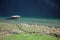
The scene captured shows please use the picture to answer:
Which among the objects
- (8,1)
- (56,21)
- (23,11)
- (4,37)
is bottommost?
(4,37)

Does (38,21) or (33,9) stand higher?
(33,9)

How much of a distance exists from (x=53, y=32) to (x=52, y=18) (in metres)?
0.36

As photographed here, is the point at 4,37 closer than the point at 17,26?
Yes

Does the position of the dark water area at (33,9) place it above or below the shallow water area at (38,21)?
above

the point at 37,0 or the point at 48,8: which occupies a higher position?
the point at 37,0

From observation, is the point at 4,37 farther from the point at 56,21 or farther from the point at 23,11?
the point at 56,21

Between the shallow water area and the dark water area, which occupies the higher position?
the dark water area

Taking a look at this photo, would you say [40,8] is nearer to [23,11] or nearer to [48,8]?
[48,8]

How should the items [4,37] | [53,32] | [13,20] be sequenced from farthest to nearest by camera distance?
[13,20]
[53,32]
[4,37]

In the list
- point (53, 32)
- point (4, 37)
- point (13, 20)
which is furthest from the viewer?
point (13, 20)

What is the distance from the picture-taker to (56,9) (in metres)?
2.81

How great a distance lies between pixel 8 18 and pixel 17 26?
0.89ft

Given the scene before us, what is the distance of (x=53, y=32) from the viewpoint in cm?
257

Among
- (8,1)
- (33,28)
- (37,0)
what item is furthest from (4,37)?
(37,0)
